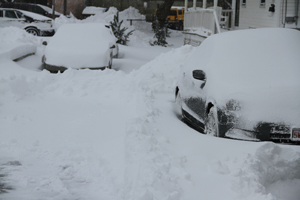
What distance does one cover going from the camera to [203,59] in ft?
24.9

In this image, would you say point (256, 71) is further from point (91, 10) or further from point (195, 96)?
point (91, 10)

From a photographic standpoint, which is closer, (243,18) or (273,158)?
(273,158)

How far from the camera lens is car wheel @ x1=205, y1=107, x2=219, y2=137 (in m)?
6.26

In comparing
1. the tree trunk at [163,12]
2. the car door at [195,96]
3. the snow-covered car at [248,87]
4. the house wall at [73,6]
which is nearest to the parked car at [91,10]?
the house wall at [73,6]

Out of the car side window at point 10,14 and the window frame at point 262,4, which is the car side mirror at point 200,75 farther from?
the car side window at point 10,14

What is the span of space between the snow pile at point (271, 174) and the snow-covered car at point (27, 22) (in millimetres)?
22716

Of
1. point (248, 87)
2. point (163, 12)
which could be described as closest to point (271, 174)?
point (248, 87)

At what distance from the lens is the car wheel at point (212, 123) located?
6262 millimetres

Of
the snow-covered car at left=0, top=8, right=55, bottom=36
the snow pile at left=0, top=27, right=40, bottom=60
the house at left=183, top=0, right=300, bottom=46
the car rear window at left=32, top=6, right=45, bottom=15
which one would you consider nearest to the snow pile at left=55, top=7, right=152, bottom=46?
the car rear window at left=32, top=6, right=45, bottom=15

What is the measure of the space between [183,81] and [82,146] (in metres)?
2.49

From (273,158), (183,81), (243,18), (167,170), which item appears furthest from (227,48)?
(243,18)

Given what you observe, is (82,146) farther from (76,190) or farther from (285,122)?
(285,122)

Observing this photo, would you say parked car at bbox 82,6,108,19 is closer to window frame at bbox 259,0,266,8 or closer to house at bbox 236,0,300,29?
house at bbox 236,0,300,29

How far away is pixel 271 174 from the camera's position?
5.13 m
